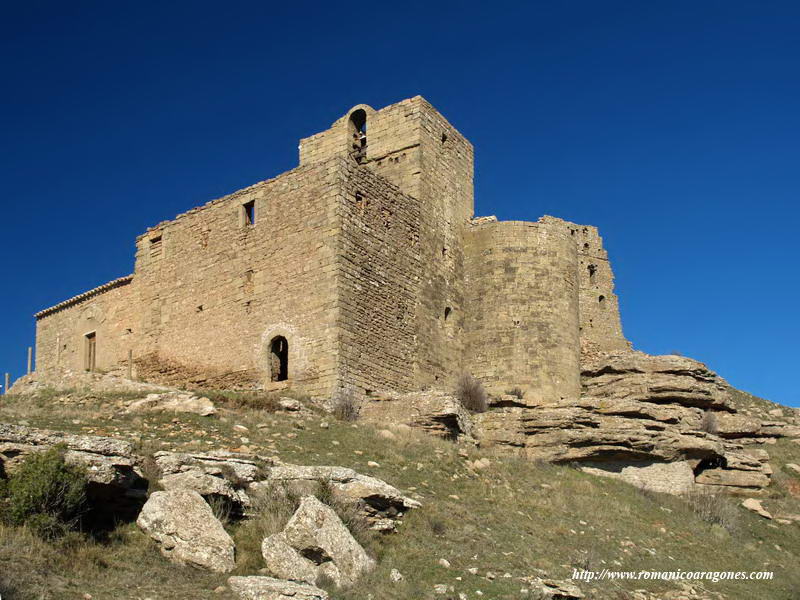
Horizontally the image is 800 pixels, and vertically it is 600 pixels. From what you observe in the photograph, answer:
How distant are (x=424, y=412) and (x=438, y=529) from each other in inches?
245

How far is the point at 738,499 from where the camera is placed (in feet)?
64.9

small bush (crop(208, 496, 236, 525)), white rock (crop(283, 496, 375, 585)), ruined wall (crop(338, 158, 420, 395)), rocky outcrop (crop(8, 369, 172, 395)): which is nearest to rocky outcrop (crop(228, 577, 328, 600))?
white rock (crop(283, 496, 375, 585))

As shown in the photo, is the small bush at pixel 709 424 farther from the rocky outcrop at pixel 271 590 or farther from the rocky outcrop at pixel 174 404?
the rocky outcrop at pixel 271 590

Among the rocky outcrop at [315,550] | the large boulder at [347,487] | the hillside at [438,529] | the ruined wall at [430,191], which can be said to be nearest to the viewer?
the hillside at [438,529]

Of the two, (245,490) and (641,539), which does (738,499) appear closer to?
(641,539)

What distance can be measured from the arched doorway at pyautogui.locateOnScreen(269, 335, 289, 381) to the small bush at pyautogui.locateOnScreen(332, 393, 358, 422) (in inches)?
86.3

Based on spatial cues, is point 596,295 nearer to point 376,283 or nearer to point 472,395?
point 472,395

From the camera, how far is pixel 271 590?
934 centimetres

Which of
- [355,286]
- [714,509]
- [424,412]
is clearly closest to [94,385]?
[355,286]

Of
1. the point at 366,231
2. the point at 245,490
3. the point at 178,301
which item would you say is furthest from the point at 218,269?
the point at 245,490

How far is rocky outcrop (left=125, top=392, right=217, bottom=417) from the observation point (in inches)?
625

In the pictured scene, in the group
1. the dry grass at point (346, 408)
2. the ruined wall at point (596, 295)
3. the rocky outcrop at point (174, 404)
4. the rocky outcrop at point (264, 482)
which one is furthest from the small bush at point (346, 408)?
the ruined wall at point (596, 295)

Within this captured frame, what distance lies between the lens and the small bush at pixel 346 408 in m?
18.5

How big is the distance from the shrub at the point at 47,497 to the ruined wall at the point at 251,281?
358 inches
